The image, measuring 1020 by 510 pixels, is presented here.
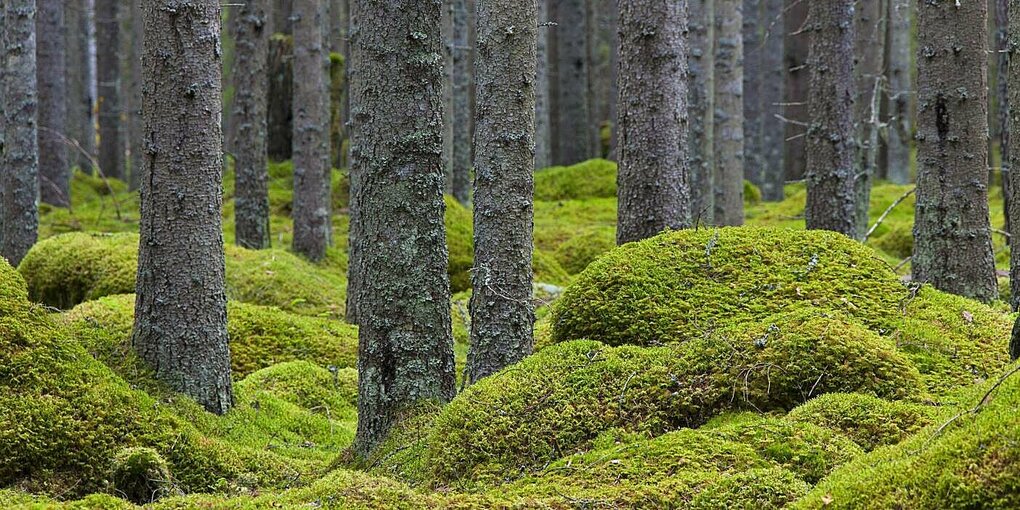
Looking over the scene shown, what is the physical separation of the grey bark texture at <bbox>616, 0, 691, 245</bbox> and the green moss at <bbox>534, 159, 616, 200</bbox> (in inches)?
505

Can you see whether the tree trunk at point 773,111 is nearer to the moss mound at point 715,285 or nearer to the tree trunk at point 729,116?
the tree trunk at point 729,116

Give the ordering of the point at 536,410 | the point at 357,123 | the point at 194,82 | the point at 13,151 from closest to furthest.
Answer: the point at 536,410 < the point at 357,123 < the point at 194,82 < the point at 13,151

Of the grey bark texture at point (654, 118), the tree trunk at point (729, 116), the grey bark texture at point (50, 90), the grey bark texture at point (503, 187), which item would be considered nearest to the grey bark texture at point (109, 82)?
the grey bark texture at point (50, 90)

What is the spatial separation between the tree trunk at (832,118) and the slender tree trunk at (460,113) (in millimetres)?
8047

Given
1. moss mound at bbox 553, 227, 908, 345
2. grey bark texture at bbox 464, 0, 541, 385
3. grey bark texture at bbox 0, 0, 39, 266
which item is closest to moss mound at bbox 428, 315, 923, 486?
moss mound at bbox 553, 227, 908, 345

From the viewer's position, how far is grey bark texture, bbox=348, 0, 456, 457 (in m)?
5.28

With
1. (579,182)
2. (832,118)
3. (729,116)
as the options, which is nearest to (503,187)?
(832,118)

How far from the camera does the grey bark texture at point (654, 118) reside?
782 centimetres

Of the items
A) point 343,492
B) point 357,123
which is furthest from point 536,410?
point 357,123

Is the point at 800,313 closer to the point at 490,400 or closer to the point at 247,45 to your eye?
the point at 490,400

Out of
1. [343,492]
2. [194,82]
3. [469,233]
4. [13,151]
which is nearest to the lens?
[343,492]

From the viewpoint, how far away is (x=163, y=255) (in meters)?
6.16

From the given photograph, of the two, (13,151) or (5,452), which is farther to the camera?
(13,151)

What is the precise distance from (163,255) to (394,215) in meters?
1.77
